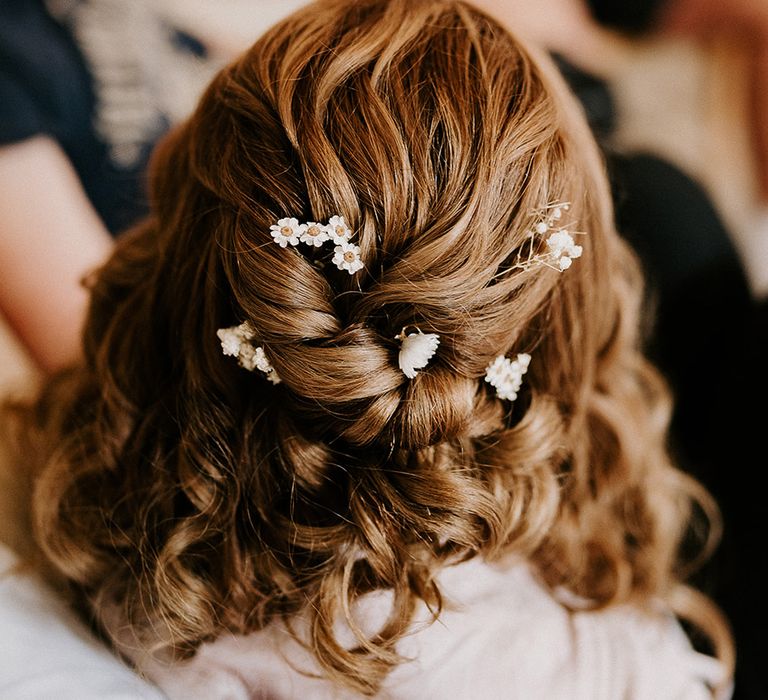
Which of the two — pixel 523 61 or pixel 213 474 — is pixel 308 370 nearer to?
pixel 213 474

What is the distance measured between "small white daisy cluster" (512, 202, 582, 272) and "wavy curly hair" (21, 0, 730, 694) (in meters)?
0.01

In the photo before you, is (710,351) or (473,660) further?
(710,351)

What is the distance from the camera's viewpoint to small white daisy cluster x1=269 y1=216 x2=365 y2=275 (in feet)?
1.36

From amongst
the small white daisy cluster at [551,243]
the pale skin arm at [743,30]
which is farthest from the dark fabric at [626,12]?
the small white daisy cluster at [551,243]

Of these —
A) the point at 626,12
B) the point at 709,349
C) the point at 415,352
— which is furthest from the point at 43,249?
the point at 626,12

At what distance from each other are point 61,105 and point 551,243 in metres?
0.77

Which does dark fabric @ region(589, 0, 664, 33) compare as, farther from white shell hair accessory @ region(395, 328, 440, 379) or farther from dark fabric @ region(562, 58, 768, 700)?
white shell hair accessory @ region(395, 328, 440, 379)

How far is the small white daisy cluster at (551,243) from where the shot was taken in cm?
45

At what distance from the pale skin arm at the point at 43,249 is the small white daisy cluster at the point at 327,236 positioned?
524 mm

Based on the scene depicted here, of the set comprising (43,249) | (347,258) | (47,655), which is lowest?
(47,655)

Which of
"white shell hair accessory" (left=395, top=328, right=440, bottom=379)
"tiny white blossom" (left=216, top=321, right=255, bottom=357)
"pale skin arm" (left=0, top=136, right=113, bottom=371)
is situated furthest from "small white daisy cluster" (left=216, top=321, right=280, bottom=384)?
"pale skin arm" (left=0, top=136, right=113, bottom=371)

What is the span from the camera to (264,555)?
537 millimetres

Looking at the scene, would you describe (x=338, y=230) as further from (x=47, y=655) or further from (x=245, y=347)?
(x=47, y=655)

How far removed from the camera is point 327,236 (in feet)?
1.36
